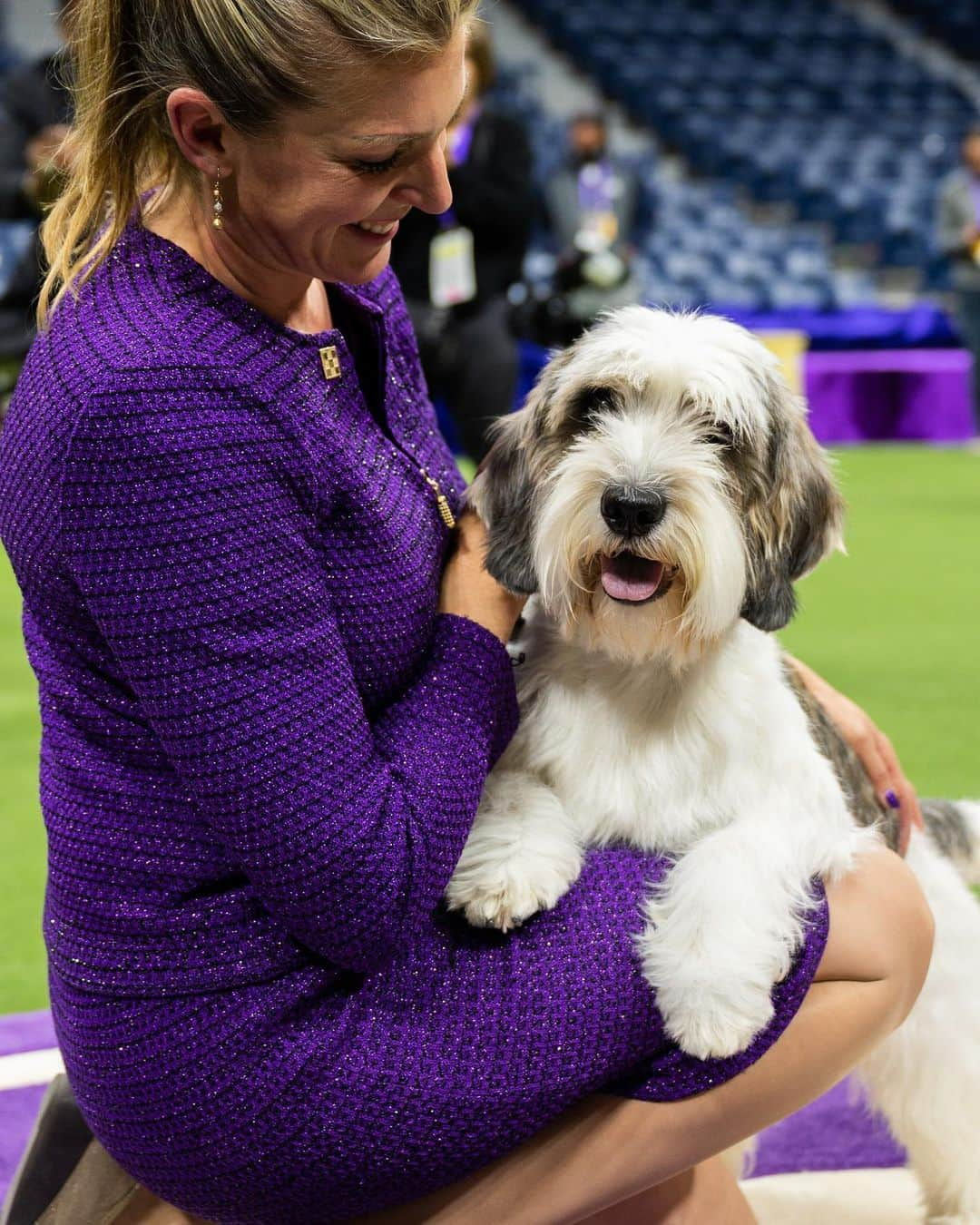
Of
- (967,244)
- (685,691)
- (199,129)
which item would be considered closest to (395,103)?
(199,129)

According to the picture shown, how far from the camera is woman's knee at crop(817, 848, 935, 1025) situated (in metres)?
1.74

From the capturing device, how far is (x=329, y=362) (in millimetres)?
1736

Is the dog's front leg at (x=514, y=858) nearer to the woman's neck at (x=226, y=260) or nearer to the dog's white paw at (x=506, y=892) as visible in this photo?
the dog's white paw at (x=506, y=892)

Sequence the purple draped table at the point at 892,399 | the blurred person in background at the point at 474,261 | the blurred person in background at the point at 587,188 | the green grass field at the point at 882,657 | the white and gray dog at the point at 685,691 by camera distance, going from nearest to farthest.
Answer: the white and gray dog at the point at 685,691
the green grass field at the point at 882,657
the blurred person in background at the point at 474,261
the purple draped table at the point at 892,399
the blurred person in background at the point at 587,188

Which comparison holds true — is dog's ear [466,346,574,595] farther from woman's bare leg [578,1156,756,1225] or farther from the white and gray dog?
woman's bare leg [578,1156,756,1225]

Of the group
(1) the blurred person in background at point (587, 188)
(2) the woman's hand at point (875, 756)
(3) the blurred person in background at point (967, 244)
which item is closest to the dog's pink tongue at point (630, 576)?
(2) the woman's hand at point (875, 756)

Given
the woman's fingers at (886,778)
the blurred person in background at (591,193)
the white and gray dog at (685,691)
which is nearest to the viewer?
the white and gray dog at (685,691)

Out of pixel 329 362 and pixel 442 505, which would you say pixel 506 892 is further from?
pixel 329 362

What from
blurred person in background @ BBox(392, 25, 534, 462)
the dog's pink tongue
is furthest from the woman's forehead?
blurred person in background @ BBox(392, 25, 534, 462)

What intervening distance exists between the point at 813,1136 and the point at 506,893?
0.94 metres

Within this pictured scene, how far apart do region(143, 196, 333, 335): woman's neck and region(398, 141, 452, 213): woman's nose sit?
156 millimetres

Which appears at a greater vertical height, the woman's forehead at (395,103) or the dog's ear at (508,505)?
the woman's forehead at (395,103)

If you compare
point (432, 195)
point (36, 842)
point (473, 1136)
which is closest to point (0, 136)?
point (36, 842)

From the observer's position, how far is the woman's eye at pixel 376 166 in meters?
1.59
